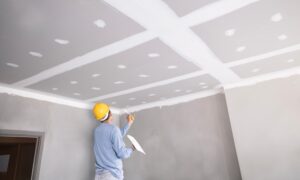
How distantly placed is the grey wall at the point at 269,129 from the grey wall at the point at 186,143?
260 millimetres

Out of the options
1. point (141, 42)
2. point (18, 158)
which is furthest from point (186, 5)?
point (18, 158)

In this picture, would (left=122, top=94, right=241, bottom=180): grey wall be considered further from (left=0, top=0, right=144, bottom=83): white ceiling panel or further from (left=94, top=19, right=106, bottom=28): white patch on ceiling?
(left=94, top=19, right=106, bottom=28): white patch on ceiling

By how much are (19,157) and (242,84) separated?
3.61m

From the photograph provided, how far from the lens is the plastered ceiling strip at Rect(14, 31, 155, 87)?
1.69 m

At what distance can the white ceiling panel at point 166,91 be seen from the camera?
292 centimetres

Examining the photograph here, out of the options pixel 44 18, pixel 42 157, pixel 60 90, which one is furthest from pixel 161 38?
pixel 42 157

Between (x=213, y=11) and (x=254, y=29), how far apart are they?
527mm

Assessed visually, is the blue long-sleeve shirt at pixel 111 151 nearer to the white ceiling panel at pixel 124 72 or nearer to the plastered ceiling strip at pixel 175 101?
the white ceiling panel at pixel 124 72

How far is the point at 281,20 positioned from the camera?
63.4 inches

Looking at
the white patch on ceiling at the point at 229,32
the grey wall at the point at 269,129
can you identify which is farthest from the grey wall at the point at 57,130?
the white patch on ceiling at the point at 229,32

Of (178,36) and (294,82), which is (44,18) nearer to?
(178,36)

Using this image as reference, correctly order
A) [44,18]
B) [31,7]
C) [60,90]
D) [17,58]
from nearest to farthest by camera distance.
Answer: [31,7], [44,18], [17,58], [60,90]

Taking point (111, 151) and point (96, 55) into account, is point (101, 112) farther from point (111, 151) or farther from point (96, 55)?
point (96, 55)

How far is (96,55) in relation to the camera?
194cm
